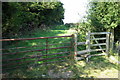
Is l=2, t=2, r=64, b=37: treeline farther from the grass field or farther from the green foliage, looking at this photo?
the green foliage

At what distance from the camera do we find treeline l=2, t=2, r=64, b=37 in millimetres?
3417

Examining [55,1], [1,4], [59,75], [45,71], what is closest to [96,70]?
[59,75]

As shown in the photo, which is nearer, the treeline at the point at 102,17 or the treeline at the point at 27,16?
the treeline at the point at 27,16

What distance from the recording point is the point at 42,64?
159 inches

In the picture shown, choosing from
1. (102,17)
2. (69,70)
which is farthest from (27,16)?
(69,70)

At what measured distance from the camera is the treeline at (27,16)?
3417 millimetres

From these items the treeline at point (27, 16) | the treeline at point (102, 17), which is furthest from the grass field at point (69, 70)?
the treeline at point (102, 17)

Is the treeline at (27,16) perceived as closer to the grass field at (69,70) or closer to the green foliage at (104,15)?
the grass field at (69,70)

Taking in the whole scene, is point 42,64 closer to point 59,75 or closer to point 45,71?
point 45,71

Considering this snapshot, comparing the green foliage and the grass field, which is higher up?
the green foliage

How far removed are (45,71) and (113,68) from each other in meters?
2.68

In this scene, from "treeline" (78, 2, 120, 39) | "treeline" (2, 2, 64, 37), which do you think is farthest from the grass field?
"treeline" (78, 2, 120, 39)

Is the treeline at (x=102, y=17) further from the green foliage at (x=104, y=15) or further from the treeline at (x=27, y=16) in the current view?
the treeline at (x=27, y=16)

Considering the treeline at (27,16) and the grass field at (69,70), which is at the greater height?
the treeline at (27,16)
